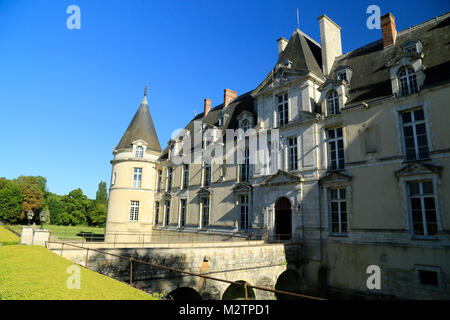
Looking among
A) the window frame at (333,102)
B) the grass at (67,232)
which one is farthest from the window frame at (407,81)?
the grass at (67,232)

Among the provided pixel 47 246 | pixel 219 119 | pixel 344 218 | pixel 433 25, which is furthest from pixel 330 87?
pixel 47 246

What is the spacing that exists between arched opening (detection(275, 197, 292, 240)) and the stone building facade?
0.20 feet

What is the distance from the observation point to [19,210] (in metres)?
52.8

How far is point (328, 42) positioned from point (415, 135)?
9.01 metres

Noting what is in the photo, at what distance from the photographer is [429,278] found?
11.4 meters

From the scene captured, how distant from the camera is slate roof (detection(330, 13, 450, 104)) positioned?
1266 centimetres

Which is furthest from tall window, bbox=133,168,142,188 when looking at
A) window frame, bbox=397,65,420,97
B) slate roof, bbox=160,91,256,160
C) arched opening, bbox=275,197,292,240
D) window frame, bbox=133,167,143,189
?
window frame, bbox=397,65,420,97

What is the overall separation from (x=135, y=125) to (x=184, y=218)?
39.6ft

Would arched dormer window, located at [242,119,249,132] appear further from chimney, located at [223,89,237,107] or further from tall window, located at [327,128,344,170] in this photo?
tall window, located at [327,128,344,170]

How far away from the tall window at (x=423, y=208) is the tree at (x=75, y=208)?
68.1 metres

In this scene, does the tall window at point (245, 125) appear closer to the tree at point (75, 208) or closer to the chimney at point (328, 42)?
the chimney at point (328, 42)

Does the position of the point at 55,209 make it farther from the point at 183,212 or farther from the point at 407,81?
the point at 407,81

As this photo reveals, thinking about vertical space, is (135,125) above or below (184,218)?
above
